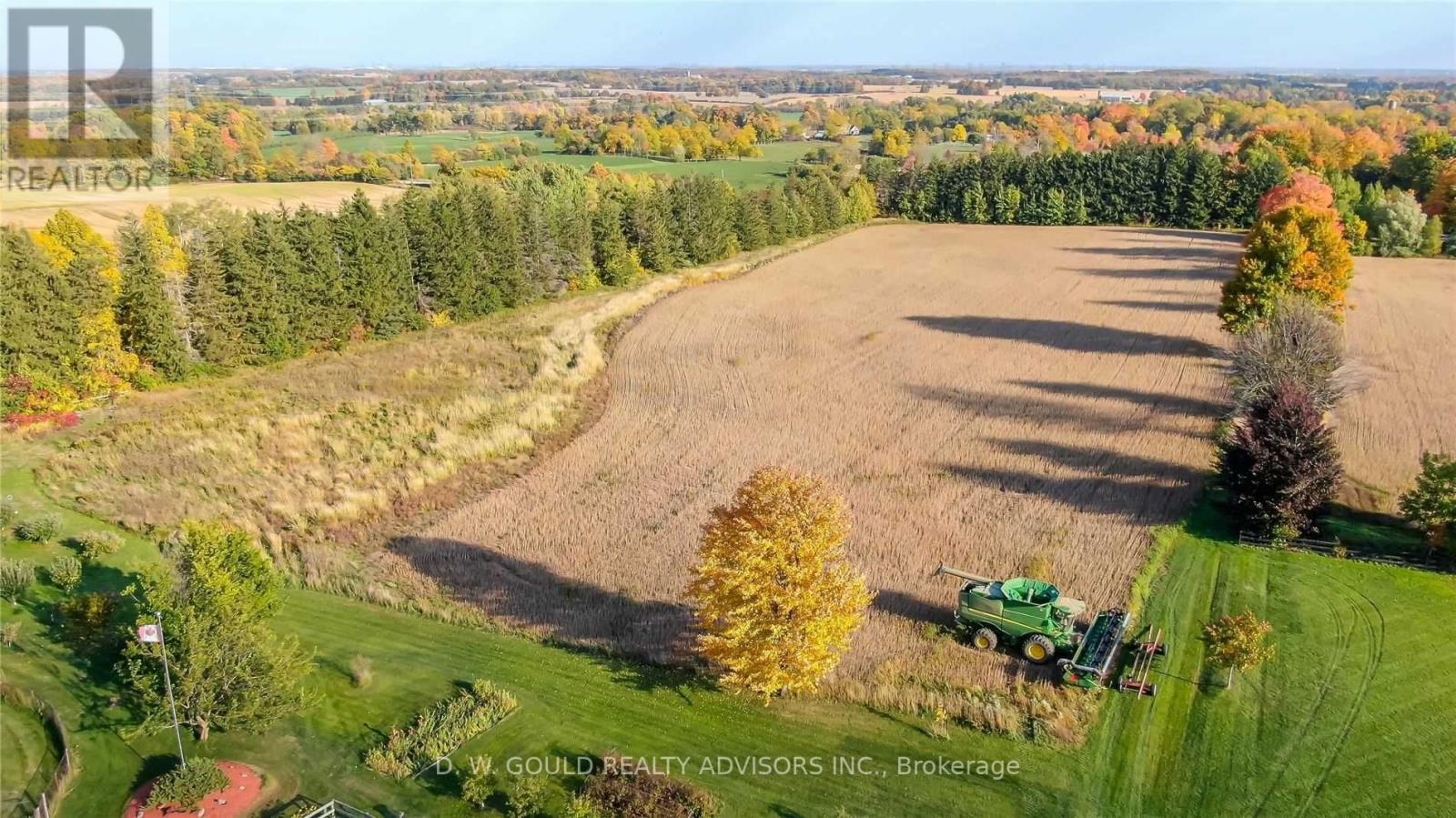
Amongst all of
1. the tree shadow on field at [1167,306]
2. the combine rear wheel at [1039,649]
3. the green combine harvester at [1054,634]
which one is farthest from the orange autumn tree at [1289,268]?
the combine rear wheel at [1039,649]

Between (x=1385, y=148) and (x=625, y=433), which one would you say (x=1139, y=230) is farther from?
(x=625, y=433)

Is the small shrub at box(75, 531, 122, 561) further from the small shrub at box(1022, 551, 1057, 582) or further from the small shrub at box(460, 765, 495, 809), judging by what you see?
the small shrub at box(1022, 551, 1057, 582)

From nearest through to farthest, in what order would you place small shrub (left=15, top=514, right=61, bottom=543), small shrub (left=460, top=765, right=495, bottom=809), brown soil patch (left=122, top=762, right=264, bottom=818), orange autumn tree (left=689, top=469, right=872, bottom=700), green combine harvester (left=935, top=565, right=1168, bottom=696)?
brown soil patch (left=122, top=762, right=264, bottom=818) < small shrub (left=460, top=765, right=495, bottom=809) < orange autumn tree (left=689, top=469, right=872, bottom=700) < green combine harvester (left=935, top=565, right=1168, bottom=696) < small shrub (left=15, top=514, right=61, bottom=543)

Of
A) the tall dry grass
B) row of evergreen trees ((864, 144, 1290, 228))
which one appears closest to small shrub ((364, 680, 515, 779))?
the tall dry grass

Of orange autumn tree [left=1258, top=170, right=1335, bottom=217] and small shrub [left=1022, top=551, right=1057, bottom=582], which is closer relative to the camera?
small shrub [left=1022, top=551, right=1057, bottom=582]

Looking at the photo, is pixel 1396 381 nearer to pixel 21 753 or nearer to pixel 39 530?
pixel 21 753

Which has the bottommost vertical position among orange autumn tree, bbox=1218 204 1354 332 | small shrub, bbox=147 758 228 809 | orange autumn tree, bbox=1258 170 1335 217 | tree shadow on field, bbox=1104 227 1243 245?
small shrub, bbox=147 758 228 809

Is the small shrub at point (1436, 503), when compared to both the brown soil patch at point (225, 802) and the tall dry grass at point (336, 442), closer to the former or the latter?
the tall dry grass at point (336, 442)
